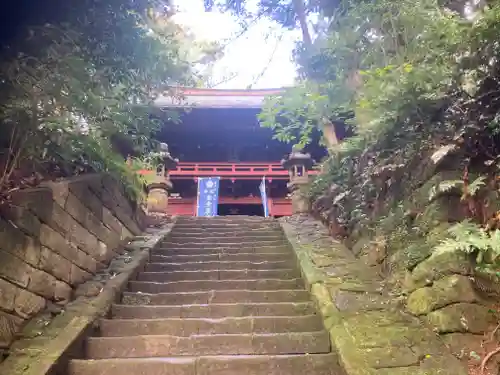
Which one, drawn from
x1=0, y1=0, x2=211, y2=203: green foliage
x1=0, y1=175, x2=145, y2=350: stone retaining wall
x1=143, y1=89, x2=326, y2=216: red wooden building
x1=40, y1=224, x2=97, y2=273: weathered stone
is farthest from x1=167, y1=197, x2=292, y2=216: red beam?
x1=40, y1=224, x2=97, y2=273: weathered stone

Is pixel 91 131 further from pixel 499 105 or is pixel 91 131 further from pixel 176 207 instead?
pixel 176 207

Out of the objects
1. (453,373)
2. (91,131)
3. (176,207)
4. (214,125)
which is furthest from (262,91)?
(453,373)

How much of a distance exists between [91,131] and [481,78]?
15.0ft

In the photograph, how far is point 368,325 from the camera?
12.7 ft

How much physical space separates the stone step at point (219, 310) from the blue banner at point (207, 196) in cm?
897

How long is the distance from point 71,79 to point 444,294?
4034 mm

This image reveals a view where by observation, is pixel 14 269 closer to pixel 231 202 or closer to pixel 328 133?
pixel 328 133

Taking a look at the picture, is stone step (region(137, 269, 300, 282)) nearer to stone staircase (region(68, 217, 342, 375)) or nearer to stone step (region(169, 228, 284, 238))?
stone staircase (region(68, 217, 342, 375))

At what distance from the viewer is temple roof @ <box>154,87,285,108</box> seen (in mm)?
15016

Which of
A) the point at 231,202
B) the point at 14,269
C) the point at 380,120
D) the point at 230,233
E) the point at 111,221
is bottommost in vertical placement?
the point at 14,269

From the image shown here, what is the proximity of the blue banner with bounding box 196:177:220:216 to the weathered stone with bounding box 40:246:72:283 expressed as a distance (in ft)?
29.6

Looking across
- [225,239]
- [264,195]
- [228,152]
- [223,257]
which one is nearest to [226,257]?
[223,257]

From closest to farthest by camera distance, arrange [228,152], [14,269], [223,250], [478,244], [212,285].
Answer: [478,244]
[14,269]
[212,285]
[223,250]
[228,152]

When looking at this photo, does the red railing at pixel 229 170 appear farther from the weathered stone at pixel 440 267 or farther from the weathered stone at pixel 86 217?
the weathered stone at pixel 440 267
